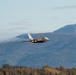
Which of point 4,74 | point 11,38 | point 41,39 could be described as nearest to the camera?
point 41,39

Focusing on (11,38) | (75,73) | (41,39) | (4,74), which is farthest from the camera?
(75,73)

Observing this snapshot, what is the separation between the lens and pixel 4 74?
162 meters

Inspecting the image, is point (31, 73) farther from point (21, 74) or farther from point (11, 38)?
point (11, 38)

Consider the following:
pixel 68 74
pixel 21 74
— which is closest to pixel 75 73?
pixel 68 74

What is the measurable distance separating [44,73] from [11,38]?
392 feet

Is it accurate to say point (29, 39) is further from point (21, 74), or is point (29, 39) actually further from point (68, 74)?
point (68, 74)

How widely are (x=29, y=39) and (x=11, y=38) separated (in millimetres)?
10021

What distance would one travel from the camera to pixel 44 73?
18650cm

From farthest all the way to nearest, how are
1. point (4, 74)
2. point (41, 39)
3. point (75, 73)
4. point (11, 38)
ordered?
point (75, 73), point (4, 74), point (11, 38), point (41, 39)

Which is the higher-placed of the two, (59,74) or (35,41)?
(35,41)

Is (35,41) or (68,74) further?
(68,74)

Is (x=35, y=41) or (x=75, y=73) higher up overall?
(x=35, y=41)

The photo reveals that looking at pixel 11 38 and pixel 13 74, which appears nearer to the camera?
pixel 11 38

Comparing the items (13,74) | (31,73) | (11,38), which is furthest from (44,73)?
(11,38)
